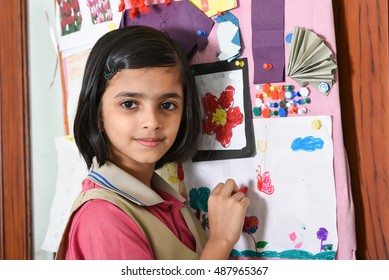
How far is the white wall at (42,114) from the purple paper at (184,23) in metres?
0.31

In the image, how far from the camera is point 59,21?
111 cm

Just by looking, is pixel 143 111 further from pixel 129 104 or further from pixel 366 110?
pixel 366 110

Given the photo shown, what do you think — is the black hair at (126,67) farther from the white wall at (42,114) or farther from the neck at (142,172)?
the white wall at (42,114)

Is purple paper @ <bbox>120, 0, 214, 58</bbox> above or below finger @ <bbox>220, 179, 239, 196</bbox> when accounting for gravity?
above

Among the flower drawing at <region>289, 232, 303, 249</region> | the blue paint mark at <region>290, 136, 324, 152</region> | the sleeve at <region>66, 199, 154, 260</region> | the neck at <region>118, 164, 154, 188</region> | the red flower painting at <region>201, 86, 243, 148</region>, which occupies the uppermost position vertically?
the red flower painting at <region>201, 86, 243, 148</region>

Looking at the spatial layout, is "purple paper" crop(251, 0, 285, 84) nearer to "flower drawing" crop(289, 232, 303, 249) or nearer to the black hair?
the black hair

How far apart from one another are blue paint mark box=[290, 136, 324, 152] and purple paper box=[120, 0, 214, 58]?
0.85 feet

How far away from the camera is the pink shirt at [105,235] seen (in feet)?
2.48

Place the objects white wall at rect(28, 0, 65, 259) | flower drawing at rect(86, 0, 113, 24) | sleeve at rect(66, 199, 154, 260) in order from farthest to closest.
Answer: white wall at rect(28, 0, 65, 259), flower drawing at rect(86, 0, 113, 24), sleeve at rect(66, 199, 154, 260)

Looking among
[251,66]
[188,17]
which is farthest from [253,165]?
[188,17]

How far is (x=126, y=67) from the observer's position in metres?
0.83

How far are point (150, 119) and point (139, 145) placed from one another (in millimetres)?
57

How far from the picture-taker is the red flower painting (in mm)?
895

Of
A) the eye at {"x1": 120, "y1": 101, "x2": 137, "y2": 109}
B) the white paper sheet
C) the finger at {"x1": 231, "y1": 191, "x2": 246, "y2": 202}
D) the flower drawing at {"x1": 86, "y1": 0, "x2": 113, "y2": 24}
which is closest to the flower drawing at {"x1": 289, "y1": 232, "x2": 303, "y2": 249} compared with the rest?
the white paper sheet
